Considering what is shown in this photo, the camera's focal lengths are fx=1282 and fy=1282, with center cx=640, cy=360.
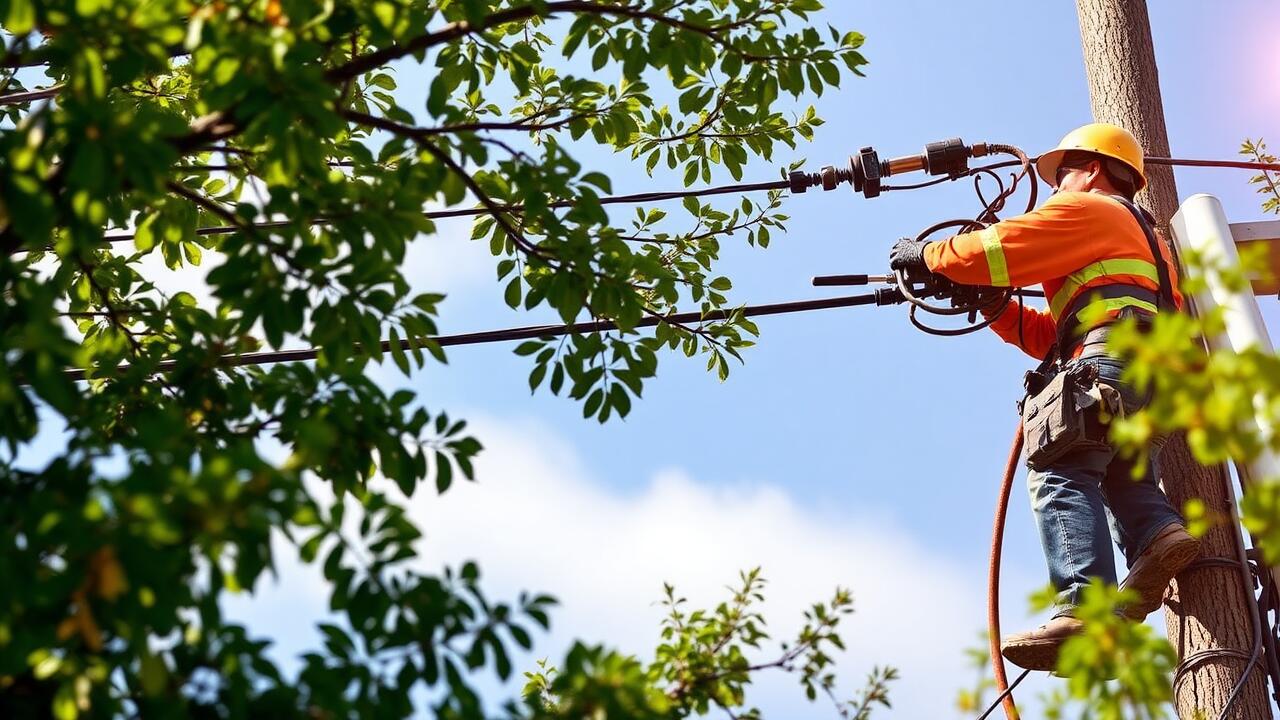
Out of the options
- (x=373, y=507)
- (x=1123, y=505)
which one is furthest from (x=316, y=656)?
(x=1123, y=505)

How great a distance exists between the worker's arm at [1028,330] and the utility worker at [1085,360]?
22 centimetres

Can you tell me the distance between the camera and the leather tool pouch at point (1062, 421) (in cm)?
441

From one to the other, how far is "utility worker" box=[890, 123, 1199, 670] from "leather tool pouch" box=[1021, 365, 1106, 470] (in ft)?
0.05

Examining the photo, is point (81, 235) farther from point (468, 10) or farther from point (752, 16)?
point (752, 16)

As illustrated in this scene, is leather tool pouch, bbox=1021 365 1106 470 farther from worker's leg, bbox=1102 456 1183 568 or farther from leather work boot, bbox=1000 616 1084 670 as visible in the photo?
leather work boot, bbox=1000 616 1084 670

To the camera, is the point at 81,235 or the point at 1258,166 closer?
the point at 81,235

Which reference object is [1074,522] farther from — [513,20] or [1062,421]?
[513,20]

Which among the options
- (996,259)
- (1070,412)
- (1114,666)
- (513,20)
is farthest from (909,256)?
(1114,666)

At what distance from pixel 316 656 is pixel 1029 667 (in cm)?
321

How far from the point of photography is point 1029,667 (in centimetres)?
459

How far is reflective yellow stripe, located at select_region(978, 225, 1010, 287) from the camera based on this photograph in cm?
464

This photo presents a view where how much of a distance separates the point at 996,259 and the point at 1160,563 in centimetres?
120

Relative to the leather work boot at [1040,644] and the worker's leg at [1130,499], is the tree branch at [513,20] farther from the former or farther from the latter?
the leather work boot at [1040,644]

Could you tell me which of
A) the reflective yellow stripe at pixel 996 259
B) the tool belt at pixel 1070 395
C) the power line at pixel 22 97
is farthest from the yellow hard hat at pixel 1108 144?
the power line at pixel 22 97
